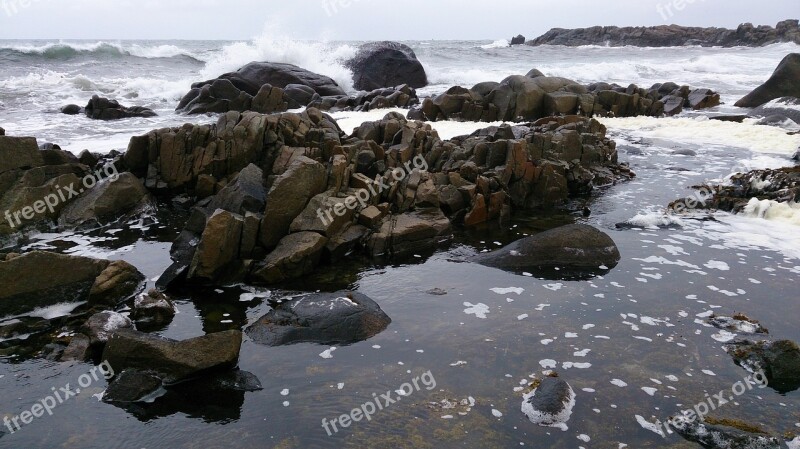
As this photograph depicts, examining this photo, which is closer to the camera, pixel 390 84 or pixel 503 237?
pixel 503 237

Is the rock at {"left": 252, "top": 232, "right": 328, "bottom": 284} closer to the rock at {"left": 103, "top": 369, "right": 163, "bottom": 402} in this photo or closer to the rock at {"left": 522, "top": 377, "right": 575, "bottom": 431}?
the rock at {"left": 103, "top": 369, "right": 163, "bottom": 402}

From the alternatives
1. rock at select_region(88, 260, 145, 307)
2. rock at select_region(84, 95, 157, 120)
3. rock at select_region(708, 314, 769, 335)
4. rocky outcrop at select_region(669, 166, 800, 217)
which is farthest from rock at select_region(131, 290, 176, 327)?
rock at select_region(84, 95, 157, 120)

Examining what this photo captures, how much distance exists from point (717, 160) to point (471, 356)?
15.1m

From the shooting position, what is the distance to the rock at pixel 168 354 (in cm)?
680

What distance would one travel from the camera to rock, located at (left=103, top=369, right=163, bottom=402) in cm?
652

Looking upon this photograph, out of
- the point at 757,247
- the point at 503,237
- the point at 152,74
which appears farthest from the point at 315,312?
the point at 152,74

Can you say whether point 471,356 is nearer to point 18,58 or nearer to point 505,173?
point 505,173

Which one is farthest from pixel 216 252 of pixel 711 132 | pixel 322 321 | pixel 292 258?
pixel 711 132

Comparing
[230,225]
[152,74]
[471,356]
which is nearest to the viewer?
[471,356]

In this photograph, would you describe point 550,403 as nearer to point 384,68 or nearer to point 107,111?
point 107,111

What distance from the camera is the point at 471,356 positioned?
7469 mm

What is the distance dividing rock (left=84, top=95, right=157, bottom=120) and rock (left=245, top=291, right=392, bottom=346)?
21.0m

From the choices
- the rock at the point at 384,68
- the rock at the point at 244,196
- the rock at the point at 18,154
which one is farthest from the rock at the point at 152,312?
the rock at the point at 384,68

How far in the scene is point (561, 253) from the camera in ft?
34.6
